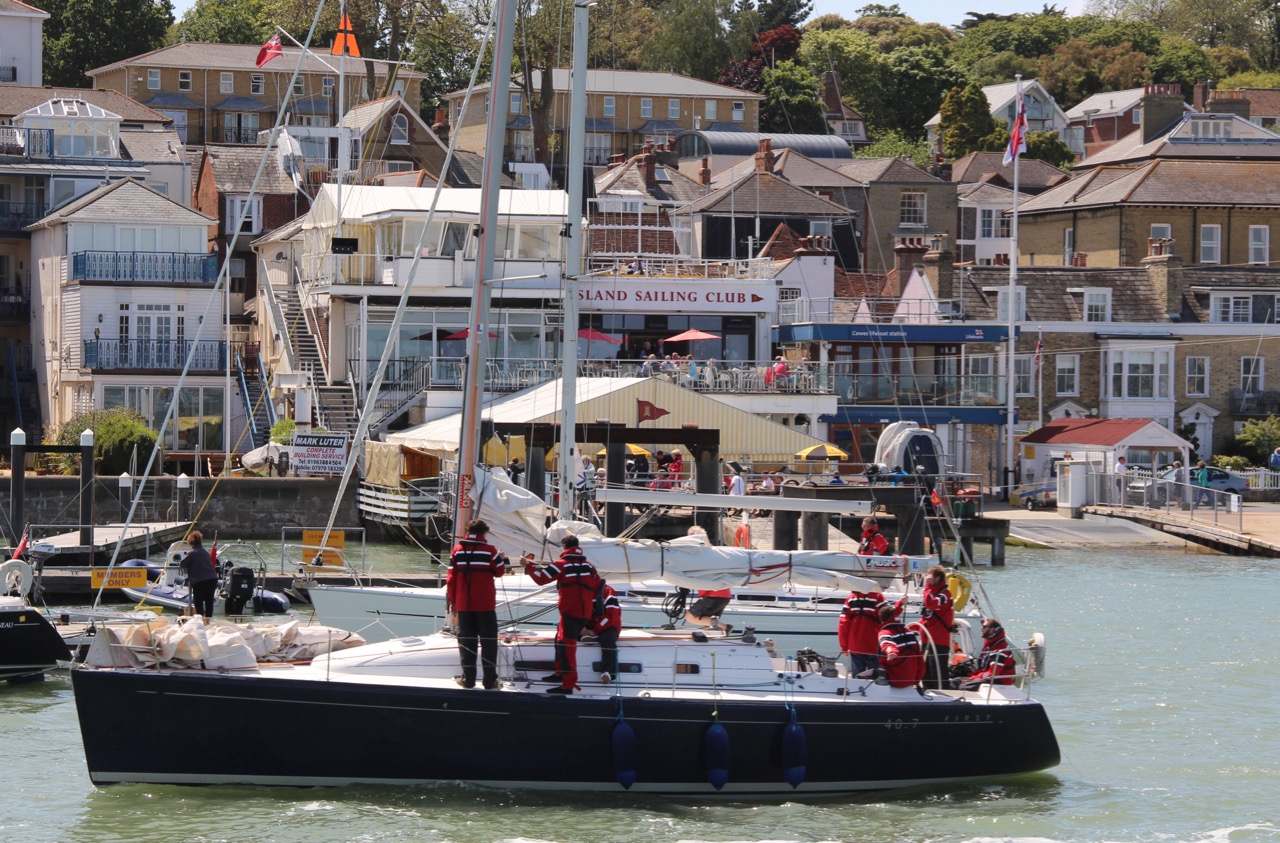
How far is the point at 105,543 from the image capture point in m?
37.8

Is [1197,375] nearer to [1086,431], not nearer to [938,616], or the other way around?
[1086,431]

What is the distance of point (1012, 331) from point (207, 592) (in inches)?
1364

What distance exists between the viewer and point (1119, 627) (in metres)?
33.6

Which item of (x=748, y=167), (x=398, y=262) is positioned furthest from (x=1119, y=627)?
(x=748, y=167)

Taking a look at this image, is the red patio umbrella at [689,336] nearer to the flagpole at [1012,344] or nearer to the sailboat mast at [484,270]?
the flagpole at [1012,344]

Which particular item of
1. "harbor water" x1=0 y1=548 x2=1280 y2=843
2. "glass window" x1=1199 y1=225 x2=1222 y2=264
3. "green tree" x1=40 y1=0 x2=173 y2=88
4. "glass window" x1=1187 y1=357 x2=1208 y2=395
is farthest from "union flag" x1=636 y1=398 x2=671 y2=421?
"green tree" x1=40 y1=0 x2=173 y2=88

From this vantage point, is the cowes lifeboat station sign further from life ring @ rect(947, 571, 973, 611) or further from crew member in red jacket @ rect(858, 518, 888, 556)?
life ring @ rect(947, 571, 973, 611)

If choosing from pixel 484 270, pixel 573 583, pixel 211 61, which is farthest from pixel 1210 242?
pixel 573 583

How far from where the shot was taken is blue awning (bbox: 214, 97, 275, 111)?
301ft

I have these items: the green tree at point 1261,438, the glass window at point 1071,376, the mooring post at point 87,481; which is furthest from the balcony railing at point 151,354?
the green tree at point 1261,438

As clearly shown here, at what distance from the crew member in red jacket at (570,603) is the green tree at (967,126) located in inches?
3230

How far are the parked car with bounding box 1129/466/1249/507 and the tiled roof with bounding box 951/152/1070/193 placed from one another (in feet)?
111

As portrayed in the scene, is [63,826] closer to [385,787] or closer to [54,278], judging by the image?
[385,787]

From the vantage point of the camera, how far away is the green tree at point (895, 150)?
99.2 m
